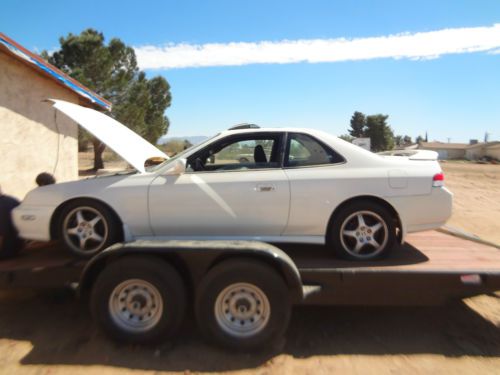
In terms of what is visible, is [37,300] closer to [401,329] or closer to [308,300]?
[308,300]

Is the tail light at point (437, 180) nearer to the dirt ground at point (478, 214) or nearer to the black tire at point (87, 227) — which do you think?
the black tire at point (87, 227)

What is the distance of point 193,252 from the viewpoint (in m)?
3.43

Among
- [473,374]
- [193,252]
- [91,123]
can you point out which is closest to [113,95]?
[91,123]

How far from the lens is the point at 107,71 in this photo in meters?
22.0

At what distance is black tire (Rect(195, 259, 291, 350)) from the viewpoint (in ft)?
10.9

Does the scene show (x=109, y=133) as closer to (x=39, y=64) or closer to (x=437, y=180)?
(x=437, y=180)

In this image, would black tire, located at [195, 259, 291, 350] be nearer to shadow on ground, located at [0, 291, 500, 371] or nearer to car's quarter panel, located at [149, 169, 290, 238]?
shadow on ground, located at [0, 291, 500, 371]

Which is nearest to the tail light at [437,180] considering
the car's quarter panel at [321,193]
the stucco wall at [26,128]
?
the car's quarter panel at [321,193]

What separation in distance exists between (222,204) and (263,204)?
0.41 m

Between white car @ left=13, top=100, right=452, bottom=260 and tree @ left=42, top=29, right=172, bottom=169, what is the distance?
556 inches

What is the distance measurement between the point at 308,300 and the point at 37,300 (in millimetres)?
3210

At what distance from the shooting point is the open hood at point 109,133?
13.3 ft

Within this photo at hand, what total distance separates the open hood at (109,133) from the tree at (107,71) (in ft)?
43.7

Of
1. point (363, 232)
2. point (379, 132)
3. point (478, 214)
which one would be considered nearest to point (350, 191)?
point (363, 232)
